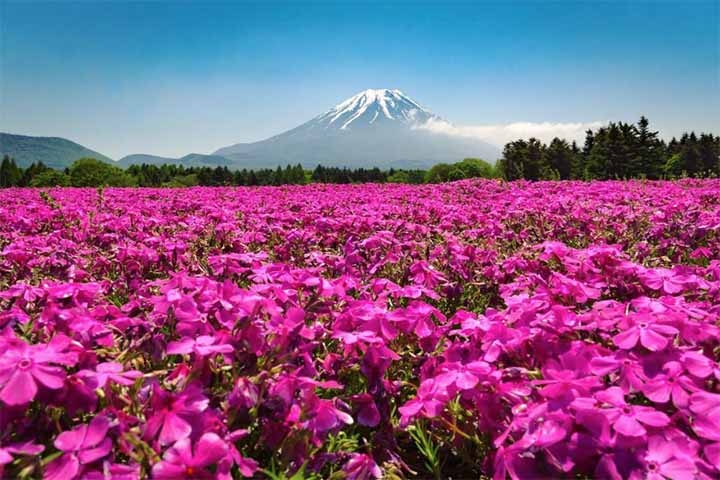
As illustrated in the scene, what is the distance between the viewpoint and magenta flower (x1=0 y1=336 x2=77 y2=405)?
1.24m

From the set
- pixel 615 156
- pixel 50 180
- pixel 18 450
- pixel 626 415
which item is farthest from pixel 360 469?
pixel 50 180

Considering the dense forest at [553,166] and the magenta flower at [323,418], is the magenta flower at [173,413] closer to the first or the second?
the magenta flower at [323,418]

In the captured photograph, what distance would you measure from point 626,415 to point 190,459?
1.16m

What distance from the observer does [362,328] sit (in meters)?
1.94

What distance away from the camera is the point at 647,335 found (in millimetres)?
1578

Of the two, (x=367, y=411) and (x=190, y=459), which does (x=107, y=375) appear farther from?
(x=367, y=411)

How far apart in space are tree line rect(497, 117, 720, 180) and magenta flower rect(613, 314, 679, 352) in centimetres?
5332

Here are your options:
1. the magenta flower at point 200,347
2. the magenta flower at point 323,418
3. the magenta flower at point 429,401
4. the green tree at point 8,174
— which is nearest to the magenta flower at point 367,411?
the magenta flower at point 429,401

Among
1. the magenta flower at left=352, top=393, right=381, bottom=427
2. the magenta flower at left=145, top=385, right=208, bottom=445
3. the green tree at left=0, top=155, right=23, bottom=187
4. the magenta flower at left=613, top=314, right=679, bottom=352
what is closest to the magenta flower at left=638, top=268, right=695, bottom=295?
the magenta flower at left=613, top=314, right=679, bottom=352

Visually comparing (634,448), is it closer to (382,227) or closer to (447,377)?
(447,377)

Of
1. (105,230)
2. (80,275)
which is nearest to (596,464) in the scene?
(80,275)

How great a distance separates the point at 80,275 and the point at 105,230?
2.54m

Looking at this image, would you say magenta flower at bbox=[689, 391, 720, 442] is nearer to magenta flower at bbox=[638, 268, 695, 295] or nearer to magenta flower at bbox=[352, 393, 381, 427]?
magenta flower at bbox=[352, 393, 381, 427]

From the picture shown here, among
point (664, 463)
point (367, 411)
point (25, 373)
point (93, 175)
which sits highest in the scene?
point (93, 175)
